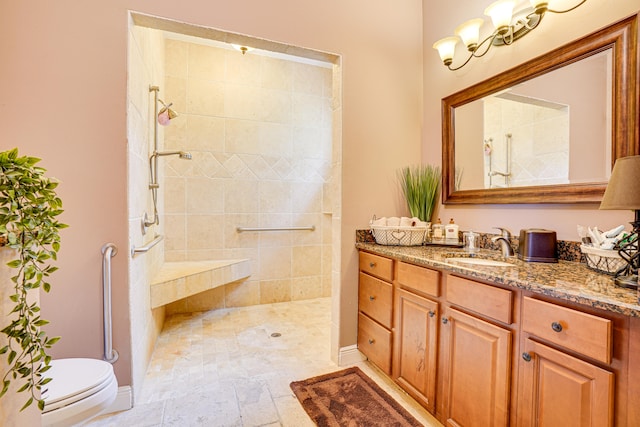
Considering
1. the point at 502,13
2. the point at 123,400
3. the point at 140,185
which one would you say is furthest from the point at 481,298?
the point at 140,185

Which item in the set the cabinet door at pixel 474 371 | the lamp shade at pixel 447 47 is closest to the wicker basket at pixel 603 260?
the cabinet door at pixel 474 371

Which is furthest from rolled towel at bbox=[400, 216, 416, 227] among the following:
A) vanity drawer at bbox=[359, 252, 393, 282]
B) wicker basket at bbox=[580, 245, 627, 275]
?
wicker basket at bbox=[580, 245, 627, 275]

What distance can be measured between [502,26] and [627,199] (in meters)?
1.19

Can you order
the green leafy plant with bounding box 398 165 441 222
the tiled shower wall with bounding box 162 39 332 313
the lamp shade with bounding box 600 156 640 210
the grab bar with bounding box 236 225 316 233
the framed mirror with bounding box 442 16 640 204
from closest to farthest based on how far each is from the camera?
1. the lamp shade with bounding box 600 156 640 210
2. the framed mirror with bounding box 442 16 640 204
3. the green leafy plant with bounding box 398 165 441 222
4. the tiled shower wall with bounding box 162 39 332 313
5. the grab bar with bounding box 236 225 316 233

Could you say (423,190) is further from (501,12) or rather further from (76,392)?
(76,392)

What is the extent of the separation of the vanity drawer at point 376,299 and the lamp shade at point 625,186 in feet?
3.66

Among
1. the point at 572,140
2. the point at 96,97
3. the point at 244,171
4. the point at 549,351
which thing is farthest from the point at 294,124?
the point at 549,351

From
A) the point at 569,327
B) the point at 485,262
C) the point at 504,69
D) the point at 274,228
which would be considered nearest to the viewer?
the point at 569,327

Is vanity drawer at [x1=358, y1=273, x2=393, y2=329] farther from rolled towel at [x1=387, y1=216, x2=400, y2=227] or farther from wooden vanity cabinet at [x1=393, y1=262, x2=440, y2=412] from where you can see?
rolled towel at [x1=387, y1=216, x2=400, y2=227]

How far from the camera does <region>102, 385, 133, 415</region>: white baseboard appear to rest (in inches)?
64.0

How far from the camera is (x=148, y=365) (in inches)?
82.1

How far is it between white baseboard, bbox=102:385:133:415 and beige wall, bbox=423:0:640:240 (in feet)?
7.64

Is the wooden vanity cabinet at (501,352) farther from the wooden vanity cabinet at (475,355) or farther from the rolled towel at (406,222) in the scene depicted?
the rolled towel at (406,222)

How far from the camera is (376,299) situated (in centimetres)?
196
